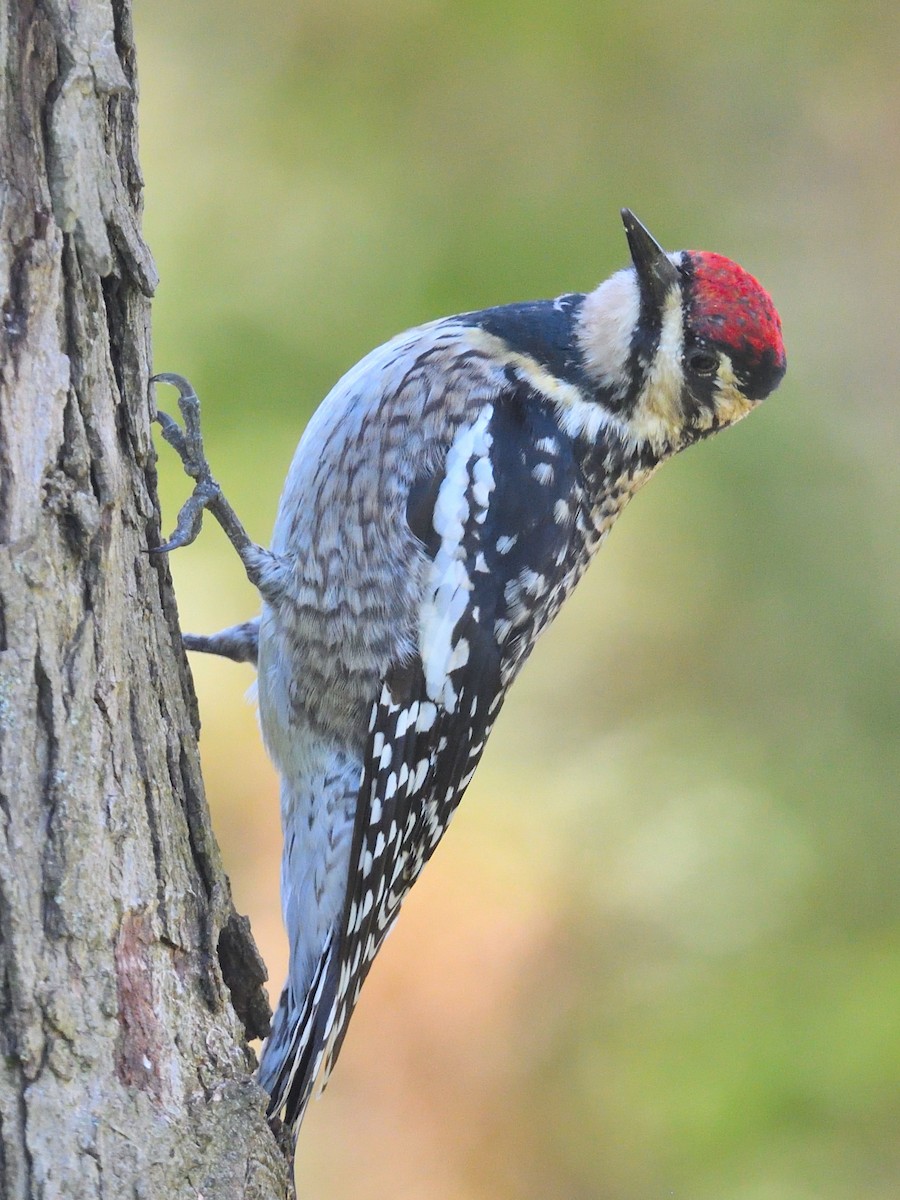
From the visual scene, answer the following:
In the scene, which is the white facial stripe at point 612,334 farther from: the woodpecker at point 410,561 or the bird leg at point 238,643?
the bird leg at point 238,643

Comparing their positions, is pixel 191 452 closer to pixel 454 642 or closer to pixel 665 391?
pixel 454 642

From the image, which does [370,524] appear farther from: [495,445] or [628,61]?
[628,61]

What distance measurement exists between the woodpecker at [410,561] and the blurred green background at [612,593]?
144cm

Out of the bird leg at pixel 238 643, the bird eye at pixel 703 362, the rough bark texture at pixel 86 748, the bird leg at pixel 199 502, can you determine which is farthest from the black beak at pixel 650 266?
the rough bark texture at pixel 86 748

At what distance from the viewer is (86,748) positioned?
169 centimetres

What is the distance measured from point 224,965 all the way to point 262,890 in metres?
2.13

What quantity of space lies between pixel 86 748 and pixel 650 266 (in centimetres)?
166

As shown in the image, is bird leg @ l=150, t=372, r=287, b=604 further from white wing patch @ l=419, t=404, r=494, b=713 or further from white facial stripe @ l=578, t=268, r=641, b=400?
white facial stripe @ l=578, t=268, r=641, b=400

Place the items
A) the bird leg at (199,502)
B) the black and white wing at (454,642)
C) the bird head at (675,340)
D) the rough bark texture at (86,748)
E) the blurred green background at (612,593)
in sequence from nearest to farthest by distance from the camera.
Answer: the rough bark texture at (86,748), the bird leg at (199,502), the black and white wing at (454,642), the bird head at (675,340), the blurred green background at (612,593)

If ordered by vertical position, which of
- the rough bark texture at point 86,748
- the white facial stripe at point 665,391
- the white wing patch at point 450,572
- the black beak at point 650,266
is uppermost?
the black beak at point 650,266

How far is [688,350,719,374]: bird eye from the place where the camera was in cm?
285

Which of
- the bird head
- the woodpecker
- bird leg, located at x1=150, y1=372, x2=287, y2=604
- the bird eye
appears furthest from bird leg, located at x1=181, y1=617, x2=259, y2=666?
the bird eye

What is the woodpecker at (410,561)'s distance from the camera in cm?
255

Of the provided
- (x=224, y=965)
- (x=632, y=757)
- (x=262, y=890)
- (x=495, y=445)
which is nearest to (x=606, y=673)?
(x=632, y=757)
